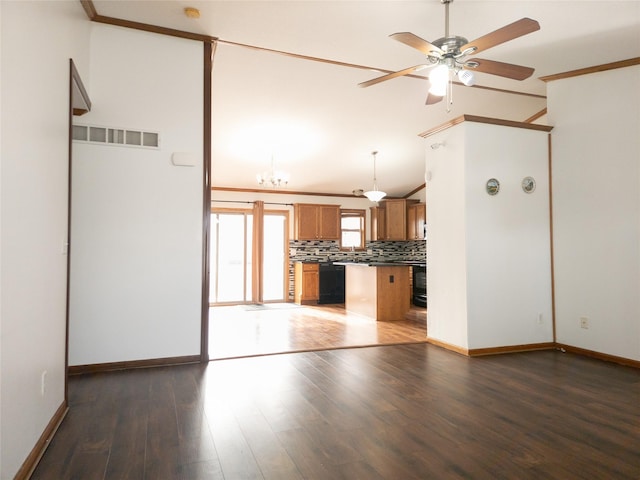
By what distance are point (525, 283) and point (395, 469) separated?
3.08m

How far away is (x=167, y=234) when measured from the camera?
368 cm

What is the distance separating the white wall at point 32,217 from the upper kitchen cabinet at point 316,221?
6134 millimetres

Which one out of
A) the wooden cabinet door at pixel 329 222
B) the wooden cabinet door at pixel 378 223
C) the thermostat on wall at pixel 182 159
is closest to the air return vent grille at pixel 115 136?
the thermostat on wall at pixel 182 159

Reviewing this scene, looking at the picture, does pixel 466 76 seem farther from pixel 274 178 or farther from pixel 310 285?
pixel 310 285

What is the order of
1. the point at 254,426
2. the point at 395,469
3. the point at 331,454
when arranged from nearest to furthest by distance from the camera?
1. the point at 395,469
2. the point at 331,454
3. the point at 254,426

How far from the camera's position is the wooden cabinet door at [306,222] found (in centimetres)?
861

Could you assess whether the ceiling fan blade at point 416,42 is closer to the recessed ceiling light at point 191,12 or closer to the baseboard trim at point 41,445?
the recessed ceiling light at point 191,12

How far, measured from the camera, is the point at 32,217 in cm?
193

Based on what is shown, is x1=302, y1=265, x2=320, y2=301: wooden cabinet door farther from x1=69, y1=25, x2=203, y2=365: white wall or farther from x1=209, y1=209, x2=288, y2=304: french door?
x1=69, y1=25, x2=203, y2=365: white wall

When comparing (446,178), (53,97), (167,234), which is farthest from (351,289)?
(53,97)

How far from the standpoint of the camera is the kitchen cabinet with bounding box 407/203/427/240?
28.6ft

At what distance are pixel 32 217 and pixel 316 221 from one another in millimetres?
6976

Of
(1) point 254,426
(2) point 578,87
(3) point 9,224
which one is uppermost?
(2) point 578,87

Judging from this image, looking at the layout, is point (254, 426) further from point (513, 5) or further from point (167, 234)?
point (513, 5)
